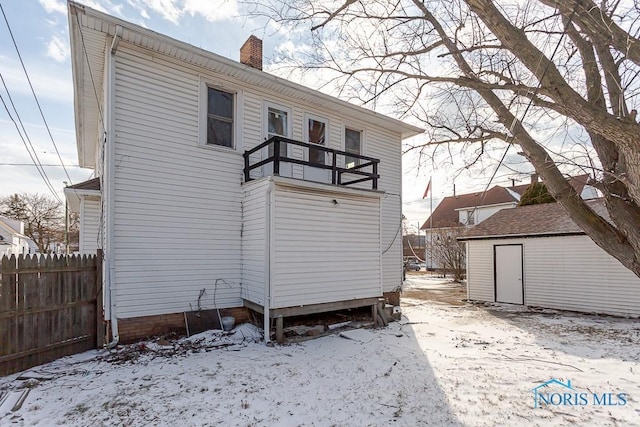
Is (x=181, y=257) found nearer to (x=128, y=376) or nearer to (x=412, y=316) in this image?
(x=128, y=376)

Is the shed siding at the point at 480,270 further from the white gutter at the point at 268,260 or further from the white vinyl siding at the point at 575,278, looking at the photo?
the white gutter at the point at 268,260

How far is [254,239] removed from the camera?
303 inches

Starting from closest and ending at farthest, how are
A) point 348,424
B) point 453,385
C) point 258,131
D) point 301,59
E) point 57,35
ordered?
point 348,424 < point 453,385 < point 301,59 < point 57,35 < point 258,131

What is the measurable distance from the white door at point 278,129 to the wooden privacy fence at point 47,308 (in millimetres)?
4276

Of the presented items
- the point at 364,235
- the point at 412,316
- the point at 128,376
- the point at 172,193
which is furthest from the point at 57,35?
the point at 412,316

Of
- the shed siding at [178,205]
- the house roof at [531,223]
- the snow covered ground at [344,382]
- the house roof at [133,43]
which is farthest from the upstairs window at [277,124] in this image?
the house roof at [531,223]

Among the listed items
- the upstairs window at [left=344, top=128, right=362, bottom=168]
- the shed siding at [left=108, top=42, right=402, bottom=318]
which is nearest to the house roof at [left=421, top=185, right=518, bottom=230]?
the upstairs window at [left=344, top=128, right=362, bottom=168]

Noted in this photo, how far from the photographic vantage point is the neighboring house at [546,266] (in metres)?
10.7

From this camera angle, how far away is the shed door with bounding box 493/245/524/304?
509 inches

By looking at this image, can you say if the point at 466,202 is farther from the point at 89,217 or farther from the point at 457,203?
the point at 89,217

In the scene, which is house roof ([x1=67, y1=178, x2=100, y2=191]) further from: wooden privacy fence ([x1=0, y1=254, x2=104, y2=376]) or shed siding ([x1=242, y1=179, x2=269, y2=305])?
shed siding ([x1=242, y1=179, x2=269, y2=305])

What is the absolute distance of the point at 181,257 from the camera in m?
7.28

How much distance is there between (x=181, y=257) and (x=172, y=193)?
4.46 feet

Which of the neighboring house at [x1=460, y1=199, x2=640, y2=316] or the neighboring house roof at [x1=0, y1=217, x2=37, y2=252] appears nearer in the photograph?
the neighboring house at [x1=460, y1=199, x2=640, y2=316]
